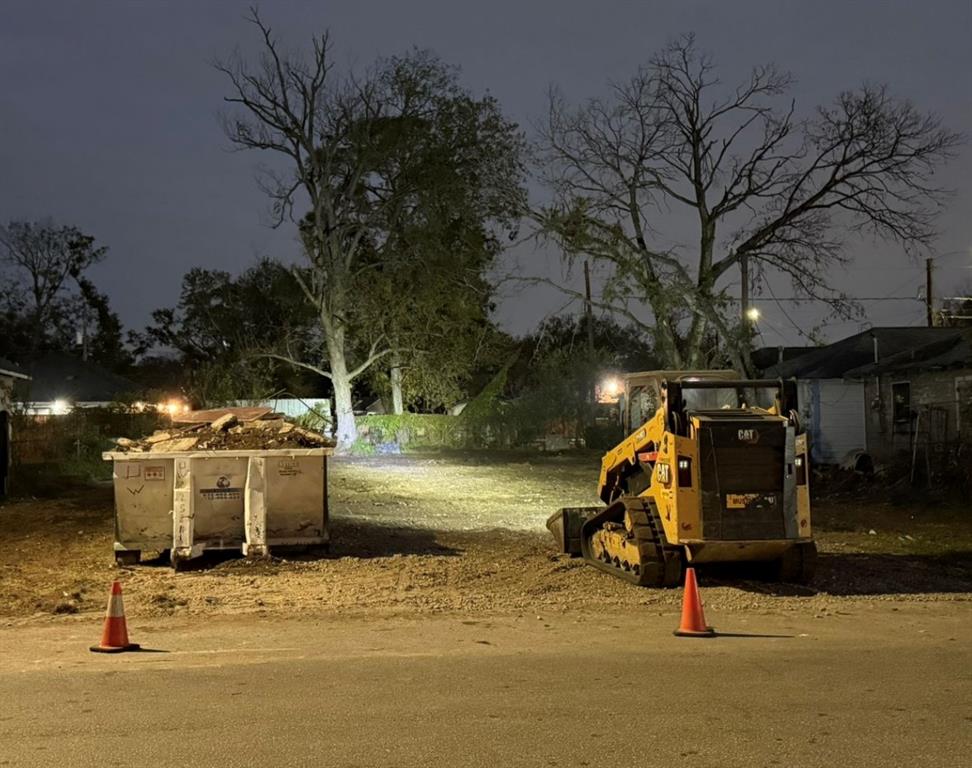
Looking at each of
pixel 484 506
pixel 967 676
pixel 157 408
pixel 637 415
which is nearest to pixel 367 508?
pixel 484 506

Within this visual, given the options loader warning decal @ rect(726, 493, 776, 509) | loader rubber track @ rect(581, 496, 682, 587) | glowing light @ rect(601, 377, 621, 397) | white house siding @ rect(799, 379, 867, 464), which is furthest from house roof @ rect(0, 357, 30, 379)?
loader warning decal @ rect(726, 493, 776, 509)

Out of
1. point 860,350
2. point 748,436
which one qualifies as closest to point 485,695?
point 748,436

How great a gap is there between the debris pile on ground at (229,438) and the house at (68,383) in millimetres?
38700

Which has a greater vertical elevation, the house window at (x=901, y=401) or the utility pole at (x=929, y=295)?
the utility pole at (x=929, y=295)

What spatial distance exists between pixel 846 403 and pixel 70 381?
40.8 metres

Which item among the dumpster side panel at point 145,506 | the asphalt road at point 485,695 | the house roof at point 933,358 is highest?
the house roof at point 933,358

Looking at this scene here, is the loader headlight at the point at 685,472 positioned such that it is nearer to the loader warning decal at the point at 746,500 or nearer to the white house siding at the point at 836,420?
the loader warning decal at the point at 746,500

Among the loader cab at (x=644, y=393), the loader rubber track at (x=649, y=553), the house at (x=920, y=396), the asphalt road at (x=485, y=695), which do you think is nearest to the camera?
the asphalt road at (x=485, y=695)

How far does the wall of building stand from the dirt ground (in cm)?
454

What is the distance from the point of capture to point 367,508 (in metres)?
20.9

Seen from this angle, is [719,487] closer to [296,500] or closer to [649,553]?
[649,553]

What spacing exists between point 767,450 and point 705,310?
19770 millimetres

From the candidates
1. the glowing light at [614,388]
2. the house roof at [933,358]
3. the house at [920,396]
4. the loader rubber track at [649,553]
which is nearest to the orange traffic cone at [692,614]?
the loader rubber track at [649,553]

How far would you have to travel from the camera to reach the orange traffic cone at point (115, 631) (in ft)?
27.6
